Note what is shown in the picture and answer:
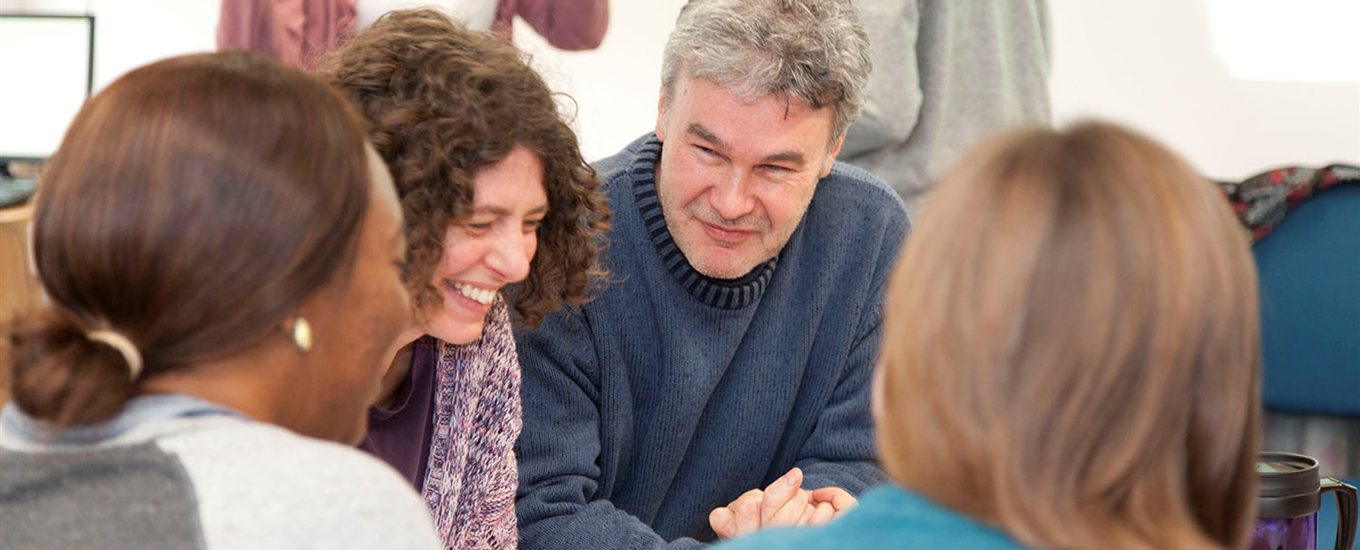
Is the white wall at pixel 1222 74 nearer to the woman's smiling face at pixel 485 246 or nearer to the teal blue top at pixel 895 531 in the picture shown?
the woman's smiling face at pixel 485 246

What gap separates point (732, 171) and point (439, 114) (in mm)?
450

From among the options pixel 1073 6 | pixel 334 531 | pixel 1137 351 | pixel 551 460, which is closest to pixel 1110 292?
pixel 1137 351

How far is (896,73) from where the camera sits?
2324 millimetres

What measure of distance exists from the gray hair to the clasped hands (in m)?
0.47

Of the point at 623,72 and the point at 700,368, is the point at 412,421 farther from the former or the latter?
the point at 623,72

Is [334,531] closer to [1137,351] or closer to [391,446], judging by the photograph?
[1137,351]

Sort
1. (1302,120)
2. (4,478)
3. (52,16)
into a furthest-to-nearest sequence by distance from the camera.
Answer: (52,16) → (1302,120) → (4,478)

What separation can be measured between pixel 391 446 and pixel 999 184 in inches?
39.0

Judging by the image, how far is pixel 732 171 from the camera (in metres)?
1.75

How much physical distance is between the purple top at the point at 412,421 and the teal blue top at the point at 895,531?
33.0 inches

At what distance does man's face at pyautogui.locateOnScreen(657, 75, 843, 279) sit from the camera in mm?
1730

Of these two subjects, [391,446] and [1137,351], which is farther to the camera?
[391,446]

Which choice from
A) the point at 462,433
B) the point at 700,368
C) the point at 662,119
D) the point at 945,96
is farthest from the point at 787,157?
the point at 945,96

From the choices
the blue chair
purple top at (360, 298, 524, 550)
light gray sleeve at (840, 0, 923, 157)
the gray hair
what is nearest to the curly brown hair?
purple top at (360, 298, 524, 550)
